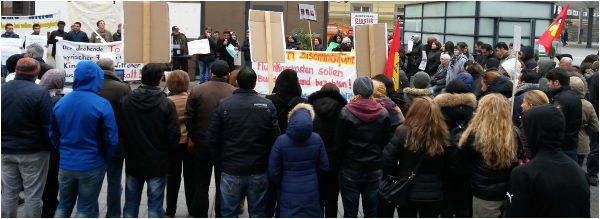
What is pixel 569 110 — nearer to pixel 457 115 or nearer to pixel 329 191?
pixel 457 115

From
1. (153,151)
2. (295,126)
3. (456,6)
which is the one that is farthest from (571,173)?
(456,6)

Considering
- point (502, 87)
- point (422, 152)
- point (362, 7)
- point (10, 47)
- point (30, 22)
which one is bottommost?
point (422, 152)

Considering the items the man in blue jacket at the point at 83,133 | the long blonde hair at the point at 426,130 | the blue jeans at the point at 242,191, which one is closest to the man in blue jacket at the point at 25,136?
the man in blue jacket at the point at 83,133

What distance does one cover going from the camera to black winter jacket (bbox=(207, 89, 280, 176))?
206 inches

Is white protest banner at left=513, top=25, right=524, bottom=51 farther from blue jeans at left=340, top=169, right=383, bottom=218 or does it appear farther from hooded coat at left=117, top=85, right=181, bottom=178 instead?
hooded coat at left=117, top=85, right=181, bottom=178

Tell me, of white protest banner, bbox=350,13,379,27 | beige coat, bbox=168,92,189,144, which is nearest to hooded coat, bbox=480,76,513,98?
beige coat, bbox=168,92,189,144

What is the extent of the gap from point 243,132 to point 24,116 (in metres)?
1.92

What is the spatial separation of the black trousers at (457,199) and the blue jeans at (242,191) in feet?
5.21

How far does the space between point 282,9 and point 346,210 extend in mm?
15685

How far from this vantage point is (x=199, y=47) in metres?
16.2

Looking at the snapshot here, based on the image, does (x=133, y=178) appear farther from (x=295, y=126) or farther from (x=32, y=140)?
(x=295, y=126)

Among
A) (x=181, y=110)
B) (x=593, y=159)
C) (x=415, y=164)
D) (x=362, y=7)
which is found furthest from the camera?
(x=362, y=7)

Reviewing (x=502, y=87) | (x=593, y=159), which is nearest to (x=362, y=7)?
(x=593, y=159)

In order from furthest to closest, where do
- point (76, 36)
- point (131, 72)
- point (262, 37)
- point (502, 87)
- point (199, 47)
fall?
point (199, 47), point (76, 36), point (131, 72), point (262, 37), point (502, 87)
